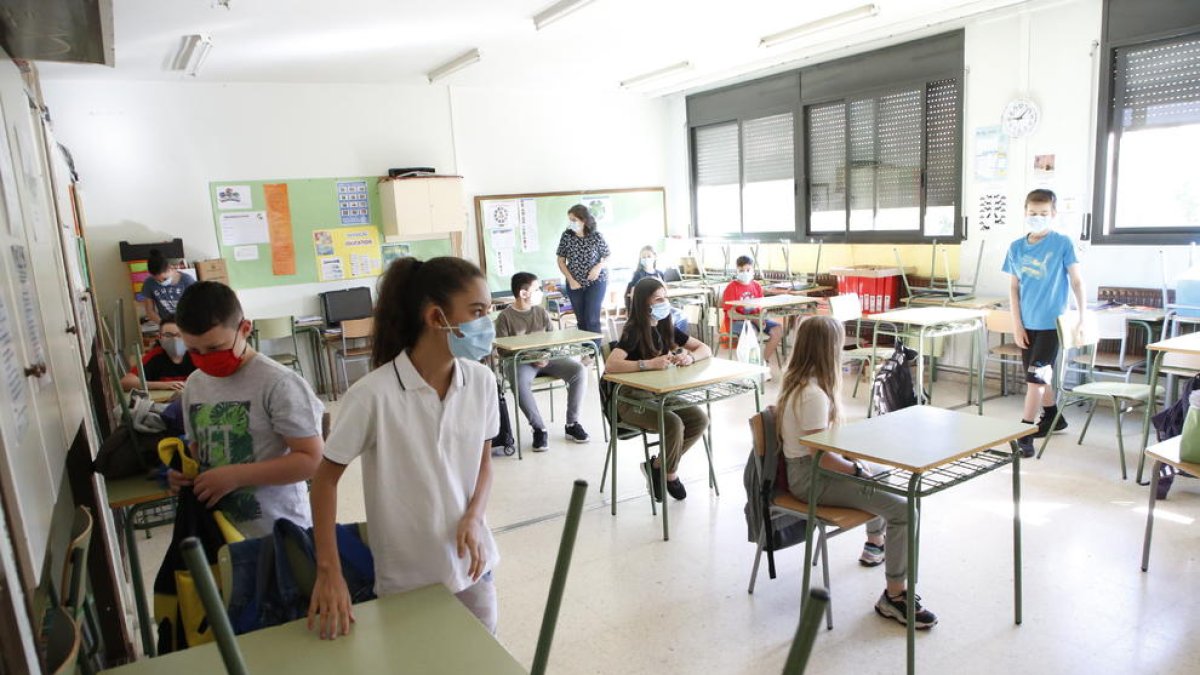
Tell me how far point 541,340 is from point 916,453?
2.97 metres

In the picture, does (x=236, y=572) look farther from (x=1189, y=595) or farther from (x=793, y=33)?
(x=793, y=33)

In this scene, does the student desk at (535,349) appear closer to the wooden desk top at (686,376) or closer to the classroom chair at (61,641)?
the wooden desk top at (686,376)

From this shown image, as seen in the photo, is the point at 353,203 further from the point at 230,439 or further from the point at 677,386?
the point at 230,439

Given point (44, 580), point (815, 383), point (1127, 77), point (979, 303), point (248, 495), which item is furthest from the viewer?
point (979, 303)

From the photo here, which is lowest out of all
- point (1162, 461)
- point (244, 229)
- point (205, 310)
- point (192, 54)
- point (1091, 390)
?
point (1091, 390)

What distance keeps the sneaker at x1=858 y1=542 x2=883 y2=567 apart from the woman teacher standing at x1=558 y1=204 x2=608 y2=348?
146 inches

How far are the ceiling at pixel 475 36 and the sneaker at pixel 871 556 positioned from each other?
3.74m

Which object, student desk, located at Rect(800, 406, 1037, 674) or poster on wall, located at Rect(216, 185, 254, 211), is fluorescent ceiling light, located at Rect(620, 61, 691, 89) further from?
student desk, located at Rect(800, 406, 1037, 674)

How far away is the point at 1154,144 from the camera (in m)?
5.22

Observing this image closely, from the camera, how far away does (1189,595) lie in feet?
9.23

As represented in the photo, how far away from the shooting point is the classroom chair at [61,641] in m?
1.14

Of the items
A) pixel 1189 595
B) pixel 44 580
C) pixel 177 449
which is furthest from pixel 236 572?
pixel 1189 595

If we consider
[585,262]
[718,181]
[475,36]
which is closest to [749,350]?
[585,262]

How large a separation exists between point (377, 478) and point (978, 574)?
2613mm
